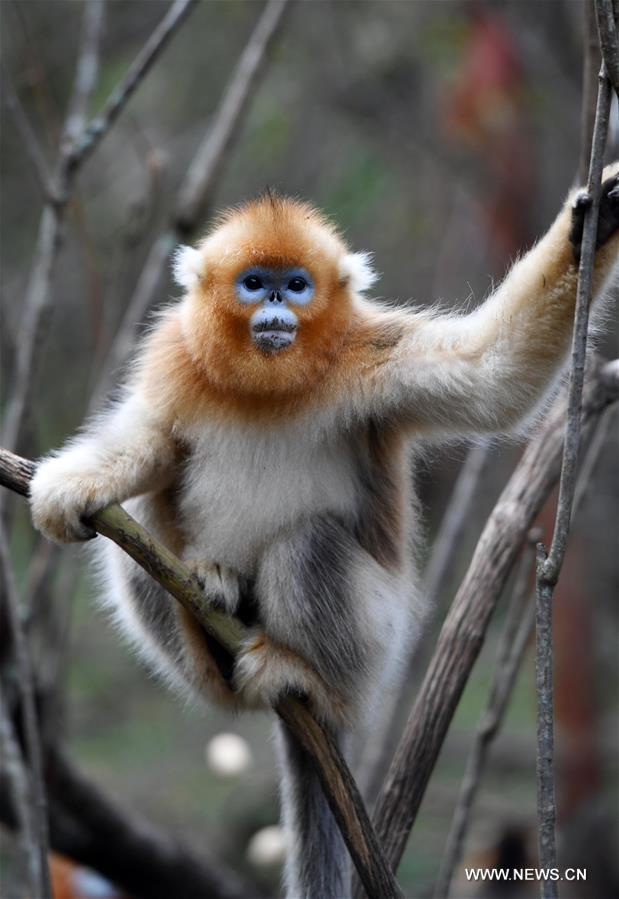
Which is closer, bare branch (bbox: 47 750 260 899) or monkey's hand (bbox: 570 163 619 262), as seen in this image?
monkey's hand (bbox: 570 163 619 262)

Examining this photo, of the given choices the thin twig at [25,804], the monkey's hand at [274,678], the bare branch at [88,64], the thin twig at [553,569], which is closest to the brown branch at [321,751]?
the monkey's hand at [274,678]

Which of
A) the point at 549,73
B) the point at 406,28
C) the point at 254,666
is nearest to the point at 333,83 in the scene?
the point at 406,28

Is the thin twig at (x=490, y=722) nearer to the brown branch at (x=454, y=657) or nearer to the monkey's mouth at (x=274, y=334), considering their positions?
the brown branch at (x=454, y=657)

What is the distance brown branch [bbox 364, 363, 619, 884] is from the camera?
2.75m

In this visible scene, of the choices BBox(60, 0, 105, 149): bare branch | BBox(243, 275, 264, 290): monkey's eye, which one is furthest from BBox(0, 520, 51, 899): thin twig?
BBox(60, 0, 105, 149): bare branch

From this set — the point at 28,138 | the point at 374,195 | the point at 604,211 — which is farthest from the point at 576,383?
the point at 374,195

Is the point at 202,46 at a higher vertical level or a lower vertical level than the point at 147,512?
higher

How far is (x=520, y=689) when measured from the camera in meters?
8.38

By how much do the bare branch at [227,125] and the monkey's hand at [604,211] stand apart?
6.59ft

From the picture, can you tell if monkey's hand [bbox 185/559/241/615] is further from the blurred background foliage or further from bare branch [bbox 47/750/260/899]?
the blurred background foliage

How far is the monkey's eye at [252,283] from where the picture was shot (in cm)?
257

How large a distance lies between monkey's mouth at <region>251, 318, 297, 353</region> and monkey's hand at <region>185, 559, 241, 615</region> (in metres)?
0.52

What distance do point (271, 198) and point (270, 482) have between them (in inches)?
24.5

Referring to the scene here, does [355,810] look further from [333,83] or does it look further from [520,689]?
[520,689]
